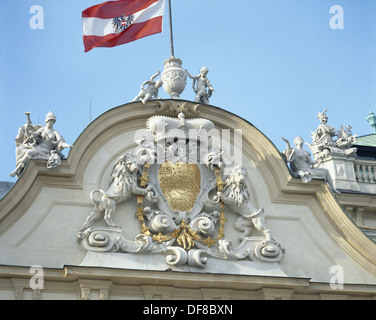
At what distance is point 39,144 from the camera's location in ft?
50.2

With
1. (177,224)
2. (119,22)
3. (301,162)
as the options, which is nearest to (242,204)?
(177,224)

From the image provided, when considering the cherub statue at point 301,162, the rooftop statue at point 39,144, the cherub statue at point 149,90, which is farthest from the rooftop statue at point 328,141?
the rooftop statue at point 39,144

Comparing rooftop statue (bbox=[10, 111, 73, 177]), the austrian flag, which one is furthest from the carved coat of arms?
the austrian flag

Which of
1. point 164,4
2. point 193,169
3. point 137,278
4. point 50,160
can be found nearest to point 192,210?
point 193,169

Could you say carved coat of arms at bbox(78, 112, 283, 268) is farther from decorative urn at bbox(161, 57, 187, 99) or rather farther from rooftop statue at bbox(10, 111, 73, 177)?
rooftop statue at bbox(10, 111, 73, 177)

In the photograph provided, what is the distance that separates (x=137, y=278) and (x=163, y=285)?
0.52m

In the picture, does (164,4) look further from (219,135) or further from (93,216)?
(93,216)

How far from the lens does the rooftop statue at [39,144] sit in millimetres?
14961

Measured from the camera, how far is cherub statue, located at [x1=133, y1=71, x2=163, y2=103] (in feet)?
52.5

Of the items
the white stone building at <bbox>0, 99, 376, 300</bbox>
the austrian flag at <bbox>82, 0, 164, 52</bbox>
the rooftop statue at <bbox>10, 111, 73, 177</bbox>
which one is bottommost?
the white stone building at <bbox>0, 99, 376, 300</bbox>

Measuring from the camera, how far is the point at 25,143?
1524 cm

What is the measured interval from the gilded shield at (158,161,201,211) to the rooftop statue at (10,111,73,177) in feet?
5.97

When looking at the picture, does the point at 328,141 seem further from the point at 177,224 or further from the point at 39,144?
the point at 39,144

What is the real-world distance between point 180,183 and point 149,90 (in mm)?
1960
